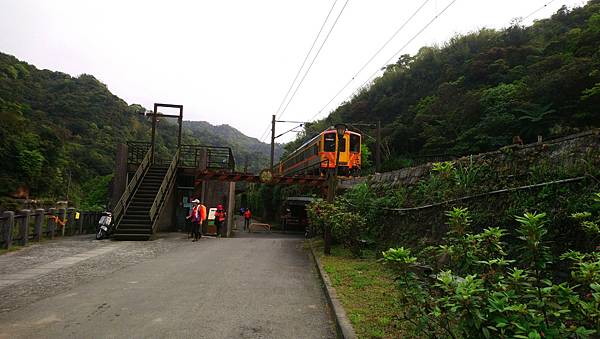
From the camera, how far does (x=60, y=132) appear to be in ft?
119

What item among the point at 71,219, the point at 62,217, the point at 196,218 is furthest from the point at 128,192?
the point at 196,218

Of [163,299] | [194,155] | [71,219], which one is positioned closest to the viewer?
[163,299]

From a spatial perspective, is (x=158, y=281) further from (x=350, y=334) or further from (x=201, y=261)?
(x=350, y=334)

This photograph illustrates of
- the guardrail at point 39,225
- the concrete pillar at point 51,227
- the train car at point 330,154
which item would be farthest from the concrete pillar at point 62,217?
the train car at point 330,154

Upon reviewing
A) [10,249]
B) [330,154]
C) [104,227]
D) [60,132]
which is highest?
[60,132]

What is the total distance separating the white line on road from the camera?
6.78m

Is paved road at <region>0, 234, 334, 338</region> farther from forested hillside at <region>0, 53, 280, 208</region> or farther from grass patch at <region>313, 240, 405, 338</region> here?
forested hillside at <region>0, 53, 280, 208</region>

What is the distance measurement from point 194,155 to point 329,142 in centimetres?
733

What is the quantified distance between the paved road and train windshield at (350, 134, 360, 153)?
13008 millimetres

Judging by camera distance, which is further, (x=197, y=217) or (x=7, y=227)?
(x=197, y=217)

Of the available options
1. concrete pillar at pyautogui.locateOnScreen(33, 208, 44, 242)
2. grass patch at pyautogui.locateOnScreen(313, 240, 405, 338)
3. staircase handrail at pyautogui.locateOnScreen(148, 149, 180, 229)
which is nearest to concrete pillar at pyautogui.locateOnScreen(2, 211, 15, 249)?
concrete pillar at pyautogui.locateOnScreen(33, 208, 44, 242)

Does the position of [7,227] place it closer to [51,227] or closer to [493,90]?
[51,227]

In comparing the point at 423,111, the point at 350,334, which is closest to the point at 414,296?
the point at 350,334

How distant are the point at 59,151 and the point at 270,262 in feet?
102
